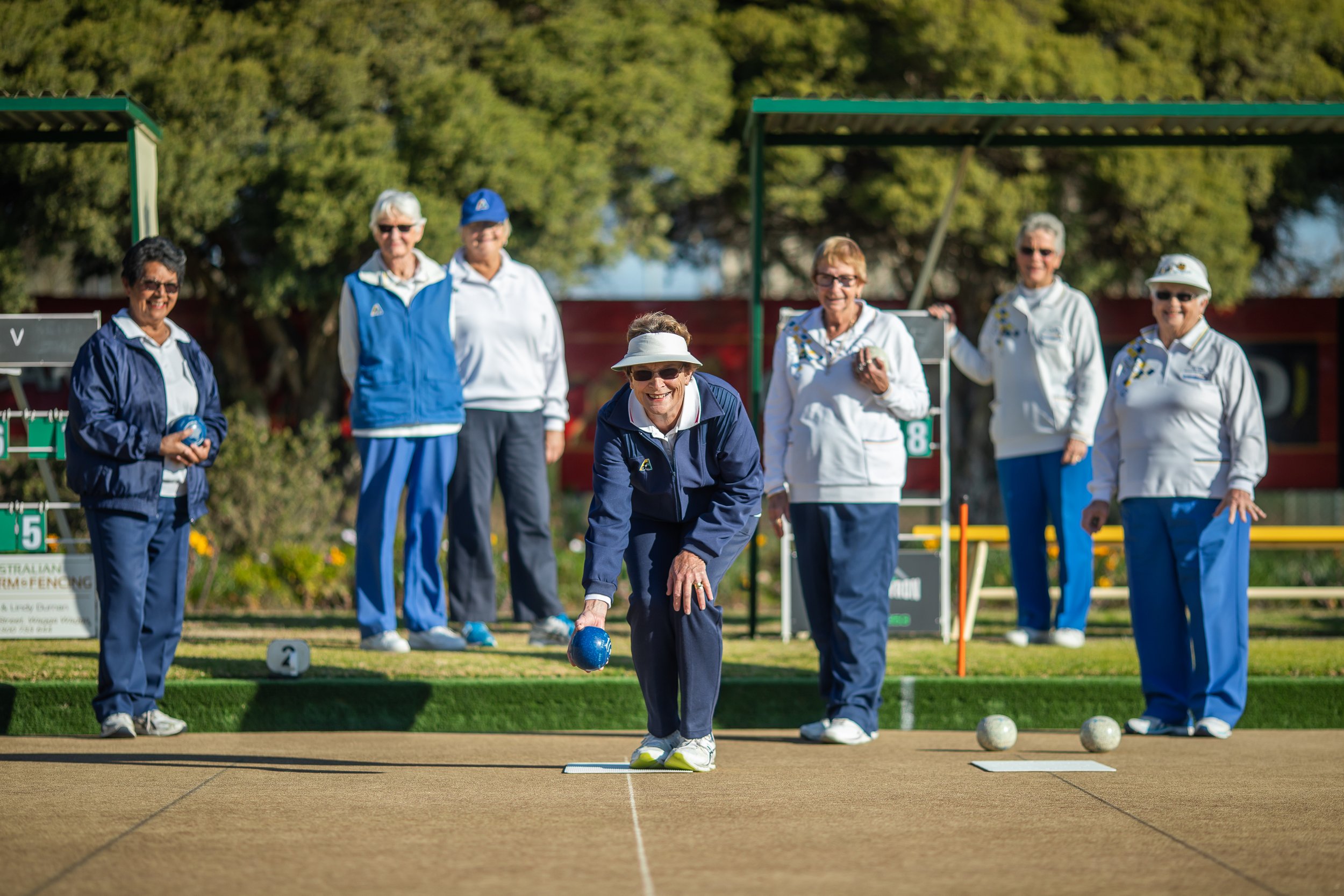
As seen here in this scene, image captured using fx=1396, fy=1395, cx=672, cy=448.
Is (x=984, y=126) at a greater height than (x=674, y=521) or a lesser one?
greater

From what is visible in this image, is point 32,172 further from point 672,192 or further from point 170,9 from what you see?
point 672,192

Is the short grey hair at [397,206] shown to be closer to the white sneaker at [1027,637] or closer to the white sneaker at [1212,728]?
the white sneaker at [1027,637]

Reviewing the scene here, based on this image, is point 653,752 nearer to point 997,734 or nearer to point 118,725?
point 997,734

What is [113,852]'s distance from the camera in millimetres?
3521

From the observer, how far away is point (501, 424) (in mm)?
6660

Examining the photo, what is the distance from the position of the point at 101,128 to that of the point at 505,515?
2.85 metres

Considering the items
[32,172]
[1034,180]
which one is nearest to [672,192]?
[1034,180]

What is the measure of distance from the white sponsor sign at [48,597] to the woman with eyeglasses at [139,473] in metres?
0.99

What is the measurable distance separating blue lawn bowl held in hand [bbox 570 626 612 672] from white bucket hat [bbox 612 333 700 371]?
2.77 ft

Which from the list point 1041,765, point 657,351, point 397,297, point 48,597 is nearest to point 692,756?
point 1041,765

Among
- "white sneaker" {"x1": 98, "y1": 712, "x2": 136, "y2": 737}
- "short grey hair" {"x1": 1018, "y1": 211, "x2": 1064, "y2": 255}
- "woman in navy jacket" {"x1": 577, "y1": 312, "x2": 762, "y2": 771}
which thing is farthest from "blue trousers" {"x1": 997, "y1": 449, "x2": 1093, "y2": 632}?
"white sneaker" {"x1": 98, "y1": 712, "x2": 136, "y2": 737}

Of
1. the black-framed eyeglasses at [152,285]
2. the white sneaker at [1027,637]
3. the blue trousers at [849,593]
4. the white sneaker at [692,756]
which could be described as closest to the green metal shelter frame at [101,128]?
the black-framed eyeglasses at [152,285]

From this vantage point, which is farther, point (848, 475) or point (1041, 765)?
point (848, 475)

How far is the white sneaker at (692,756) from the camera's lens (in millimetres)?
4750
